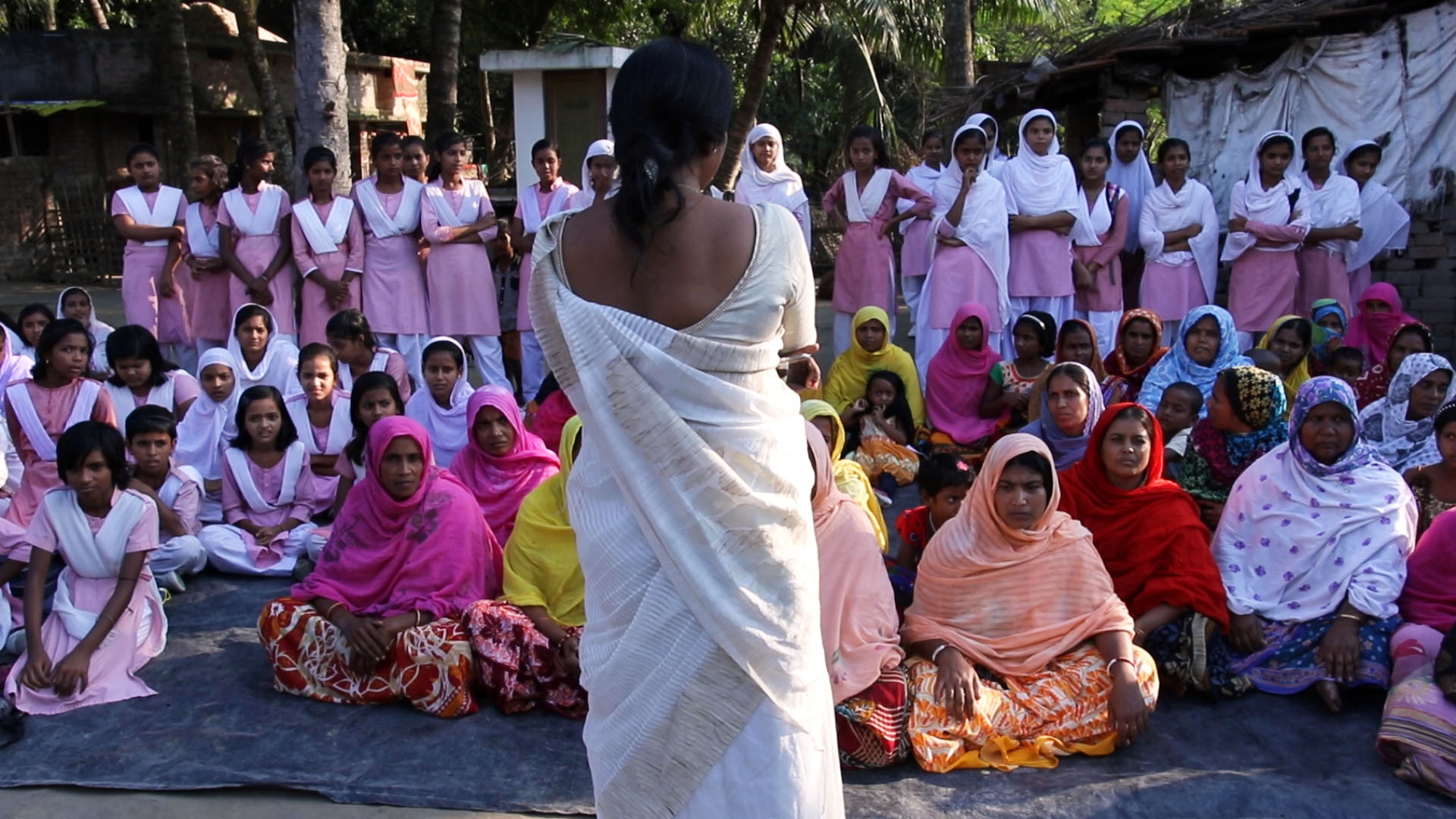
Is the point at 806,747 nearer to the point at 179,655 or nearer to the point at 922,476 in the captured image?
the point at 922,476

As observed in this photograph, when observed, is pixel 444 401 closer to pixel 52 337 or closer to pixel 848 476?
pixel 52 337

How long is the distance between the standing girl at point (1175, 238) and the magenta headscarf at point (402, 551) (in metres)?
5.11

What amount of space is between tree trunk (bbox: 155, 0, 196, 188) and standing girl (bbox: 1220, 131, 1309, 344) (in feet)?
40.7

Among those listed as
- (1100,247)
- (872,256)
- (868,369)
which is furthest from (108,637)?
(1100,247)

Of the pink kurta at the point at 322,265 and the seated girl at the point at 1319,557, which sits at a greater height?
the pink kurta at the point at 322,265

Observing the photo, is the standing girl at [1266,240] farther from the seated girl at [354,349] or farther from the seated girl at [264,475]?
the seated girl at [264,475]

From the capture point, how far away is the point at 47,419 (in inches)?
199

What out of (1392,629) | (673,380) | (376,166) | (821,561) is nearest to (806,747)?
(673,380)

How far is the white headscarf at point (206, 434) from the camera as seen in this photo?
222 inches

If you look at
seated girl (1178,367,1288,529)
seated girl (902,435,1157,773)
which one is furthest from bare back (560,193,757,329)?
seated girl (1178,367,1288,529)

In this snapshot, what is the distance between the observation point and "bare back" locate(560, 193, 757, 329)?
1785 mm

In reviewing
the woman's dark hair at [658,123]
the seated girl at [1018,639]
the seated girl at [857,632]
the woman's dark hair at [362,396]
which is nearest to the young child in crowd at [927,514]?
the seated girl at [1018,639]

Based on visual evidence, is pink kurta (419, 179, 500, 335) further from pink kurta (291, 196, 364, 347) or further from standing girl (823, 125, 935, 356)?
standing girl (823, 125, 935, 356)

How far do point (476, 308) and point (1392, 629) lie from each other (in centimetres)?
515
